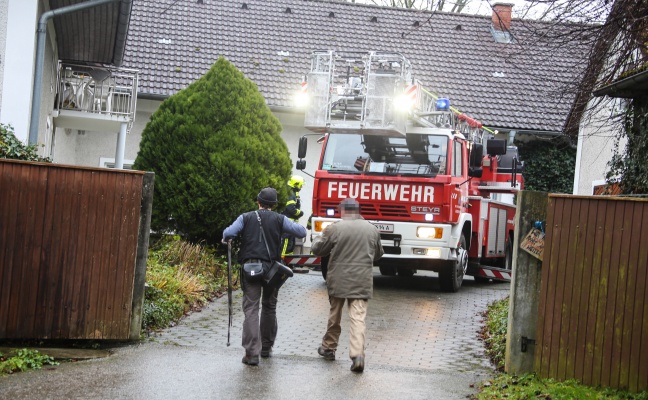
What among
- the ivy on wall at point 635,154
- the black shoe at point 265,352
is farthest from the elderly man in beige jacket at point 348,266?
the ivy on wall at point 635,154

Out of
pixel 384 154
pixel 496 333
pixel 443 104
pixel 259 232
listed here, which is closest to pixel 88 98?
pixel 384 154

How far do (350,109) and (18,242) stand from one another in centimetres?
723

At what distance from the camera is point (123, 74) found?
25.1 meters

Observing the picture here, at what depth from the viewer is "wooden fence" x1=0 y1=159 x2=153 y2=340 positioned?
894cm

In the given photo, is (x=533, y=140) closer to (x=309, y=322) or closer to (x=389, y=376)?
(x=309, y=322)

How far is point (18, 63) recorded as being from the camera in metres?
14.1

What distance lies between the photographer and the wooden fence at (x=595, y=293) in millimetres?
A: 7781

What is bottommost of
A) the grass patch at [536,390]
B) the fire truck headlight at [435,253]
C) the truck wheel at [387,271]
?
the grass patch at [536,390]

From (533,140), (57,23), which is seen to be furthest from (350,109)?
(533,140)

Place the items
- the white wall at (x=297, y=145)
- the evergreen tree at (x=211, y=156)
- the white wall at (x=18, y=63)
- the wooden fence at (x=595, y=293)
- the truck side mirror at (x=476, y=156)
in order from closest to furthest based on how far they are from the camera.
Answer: the wooden fence at (x=595, y=293) < the white wall at (x=18, y=63) < the truck side mirror at (x=476, y=156) < the evergreen tree at (x=211, y=156) < the white wall at (x=297, y=145)

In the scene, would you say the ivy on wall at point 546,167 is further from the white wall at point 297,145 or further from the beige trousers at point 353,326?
the beige trousers at point 353,326

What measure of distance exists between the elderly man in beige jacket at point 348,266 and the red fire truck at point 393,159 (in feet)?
16.8

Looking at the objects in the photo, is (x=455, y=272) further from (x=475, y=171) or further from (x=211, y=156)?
(x=211, y=156)

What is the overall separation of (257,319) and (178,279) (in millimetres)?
4216
